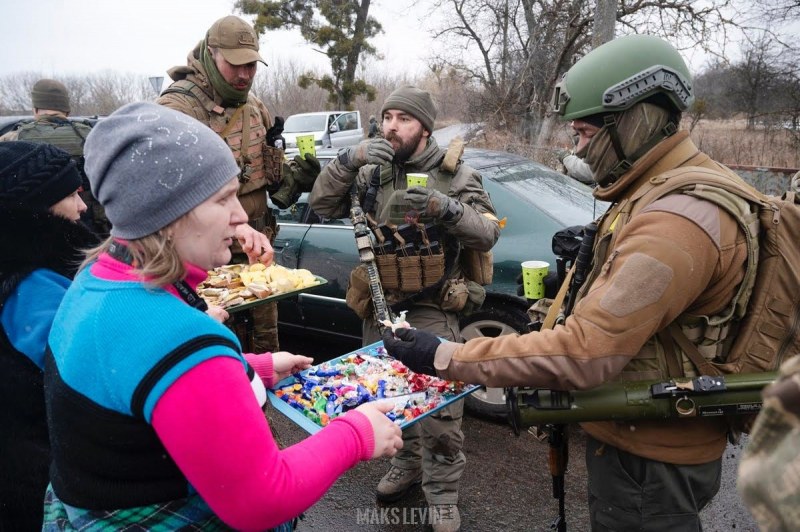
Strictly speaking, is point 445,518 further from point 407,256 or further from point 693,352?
point 693,352

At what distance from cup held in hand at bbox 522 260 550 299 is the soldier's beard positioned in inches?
41.3

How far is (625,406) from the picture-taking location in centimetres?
175

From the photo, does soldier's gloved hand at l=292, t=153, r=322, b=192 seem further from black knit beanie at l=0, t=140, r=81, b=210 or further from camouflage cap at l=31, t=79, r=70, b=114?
camouflage cap at l=31, t=79, r=70, b=114

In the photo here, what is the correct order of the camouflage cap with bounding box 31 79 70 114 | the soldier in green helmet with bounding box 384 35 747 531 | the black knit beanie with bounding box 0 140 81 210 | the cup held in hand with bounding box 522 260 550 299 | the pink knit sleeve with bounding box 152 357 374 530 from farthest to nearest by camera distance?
the camouflage cap with bounding box 31 79 70 114, the cup held in hand with bounding box 522 260 550 299, the black knit beanie with bounding box 0 140 81 210, the soldier in green helmet with bounding box 384 35 747 531, the pink knit sleeve with bounding box 152 357 374 530

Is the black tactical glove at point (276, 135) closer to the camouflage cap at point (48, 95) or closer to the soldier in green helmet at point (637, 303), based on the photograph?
the soldier in green helmet at point (637, 303)

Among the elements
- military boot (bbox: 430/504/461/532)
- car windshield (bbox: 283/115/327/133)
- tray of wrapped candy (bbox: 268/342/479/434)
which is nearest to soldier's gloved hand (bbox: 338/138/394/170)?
tray of wrapped candy (bbox: 268/342/479/434)

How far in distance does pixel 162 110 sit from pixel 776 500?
4.45 feet

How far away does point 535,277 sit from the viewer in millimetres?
2598

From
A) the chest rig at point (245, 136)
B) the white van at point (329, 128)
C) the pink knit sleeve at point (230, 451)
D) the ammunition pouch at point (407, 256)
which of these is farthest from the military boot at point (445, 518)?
the white van at point (329, 128)

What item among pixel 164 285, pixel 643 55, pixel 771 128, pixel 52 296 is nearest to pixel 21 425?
pixel 52 296

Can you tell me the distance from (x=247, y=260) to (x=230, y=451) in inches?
121

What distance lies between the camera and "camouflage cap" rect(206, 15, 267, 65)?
357 cm

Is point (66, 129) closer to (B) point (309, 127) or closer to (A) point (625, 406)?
(A) point (625, 406)

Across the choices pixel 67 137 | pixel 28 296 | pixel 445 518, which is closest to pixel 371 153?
A: pixel 28 296
